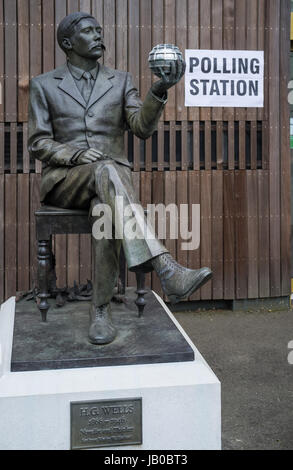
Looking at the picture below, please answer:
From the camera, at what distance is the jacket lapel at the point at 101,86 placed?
3.18 metres

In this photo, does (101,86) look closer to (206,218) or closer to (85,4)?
(85,4)

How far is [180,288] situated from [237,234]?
11.9 feet

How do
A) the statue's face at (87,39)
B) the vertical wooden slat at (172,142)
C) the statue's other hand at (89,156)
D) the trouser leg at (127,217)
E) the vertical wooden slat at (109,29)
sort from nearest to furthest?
the trouser leg at (127,217) < the statue's other hand at (89,156) < the statue's face at (87,39) < the vertical wooden slat at (109,29) < the vertical wooden slat at (172,142)

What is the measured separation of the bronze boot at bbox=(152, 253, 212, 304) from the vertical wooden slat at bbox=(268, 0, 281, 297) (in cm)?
375

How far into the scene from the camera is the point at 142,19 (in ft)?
18.8

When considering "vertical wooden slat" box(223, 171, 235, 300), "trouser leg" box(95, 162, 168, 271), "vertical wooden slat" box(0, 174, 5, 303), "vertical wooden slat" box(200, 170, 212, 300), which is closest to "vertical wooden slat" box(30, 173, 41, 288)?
"vertical wooden slat" box(0, 174, 5, 303)

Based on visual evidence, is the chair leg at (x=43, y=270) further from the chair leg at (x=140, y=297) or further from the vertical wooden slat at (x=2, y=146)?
the vertical wooden slat at (x=2, y=146)

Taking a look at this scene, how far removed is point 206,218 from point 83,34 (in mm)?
3206

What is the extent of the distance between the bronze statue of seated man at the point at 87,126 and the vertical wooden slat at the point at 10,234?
2508mm

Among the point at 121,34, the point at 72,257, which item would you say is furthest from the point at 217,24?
the point at 72,257

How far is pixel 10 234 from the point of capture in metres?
5.73

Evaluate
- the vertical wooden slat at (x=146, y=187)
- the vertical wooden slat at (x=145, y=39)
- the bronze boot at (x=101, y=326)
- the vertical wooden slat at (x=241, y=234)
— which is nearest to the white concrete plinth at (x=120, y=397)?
the bronze boot at (x=101, y=326)
